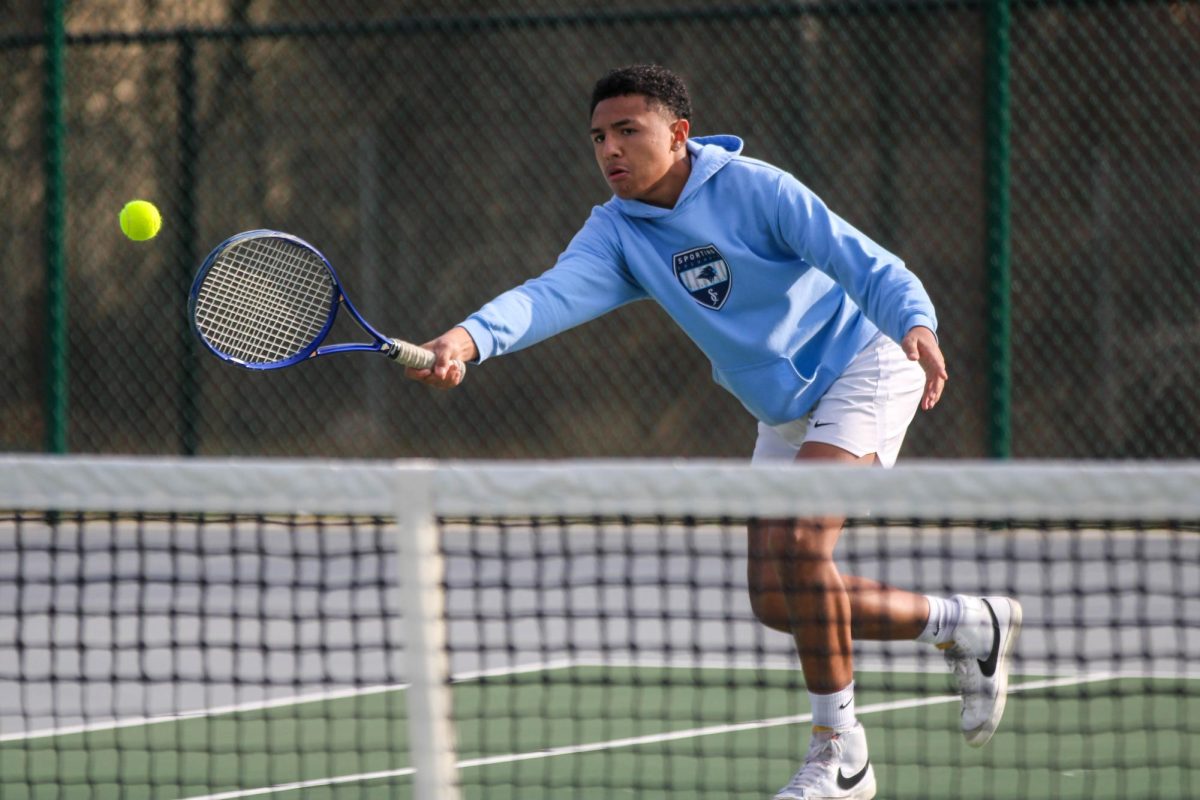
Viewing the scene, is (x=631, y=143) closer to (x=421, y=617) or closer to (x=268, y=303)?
(x=268, y=303)

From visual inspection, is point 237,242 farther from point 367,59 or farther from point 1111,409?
point 367,59

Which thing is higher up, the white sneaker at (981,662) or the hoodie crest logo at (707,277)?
the hoodie crest logo at (707,277)

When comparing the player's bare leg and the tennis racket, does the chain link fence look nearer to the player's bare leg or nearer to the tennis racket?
the tennis racket

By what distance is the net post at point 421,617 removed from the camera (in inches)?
96.1

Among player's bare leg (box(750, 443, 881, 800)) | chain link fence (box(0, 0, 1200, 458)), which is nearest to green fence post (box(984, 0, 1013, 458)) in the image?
chain link fence (box(0, 0, 1200, 458))

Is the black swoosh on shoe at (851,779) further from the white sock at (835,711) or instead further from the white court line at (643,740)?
the white court line at (643,740)

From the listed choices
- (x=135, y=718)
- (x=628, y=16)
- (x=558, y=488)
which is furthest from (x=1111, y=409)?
(x=558, y=488)

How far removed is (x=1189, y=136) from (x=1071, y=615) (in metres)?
2.50

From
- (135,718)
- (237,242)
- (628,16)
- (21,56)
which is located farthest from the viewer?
(21,56)

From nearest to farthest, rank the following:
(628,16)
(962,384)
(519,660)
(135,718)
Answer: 1. (135,718)
2. (519,660)
3. (628,16)
4. (962,384)

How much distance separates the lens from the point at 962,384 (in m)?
7.64

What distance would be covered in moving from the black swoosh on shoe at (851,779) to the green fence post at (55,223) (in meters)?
4.48

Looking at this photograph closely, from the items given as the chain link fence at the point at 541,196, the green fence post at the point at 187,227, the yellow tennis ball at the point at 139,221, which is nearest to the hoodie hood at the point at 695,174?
the yellow tennis ball at the point at 139,221

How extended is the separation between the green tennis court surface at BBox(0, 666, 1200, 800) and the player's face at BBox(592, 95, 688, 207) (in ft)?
3.25
